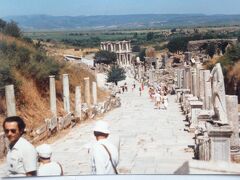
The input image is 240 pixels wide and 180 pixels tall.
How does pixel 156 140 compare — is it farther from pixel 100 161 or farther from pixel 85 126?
pixel 100 161

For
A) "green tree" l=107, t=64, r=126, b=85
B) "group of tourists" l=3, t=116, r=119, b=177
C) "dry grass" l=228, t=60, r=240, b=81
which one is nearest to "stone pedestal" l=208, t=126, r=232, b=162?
"group of tourists" l=3, t=116, r=119, b=177

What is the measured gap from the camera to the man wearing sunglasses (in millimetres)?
Answer: 5891

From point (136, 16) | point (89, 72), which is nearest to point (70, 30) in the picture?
point (136, 16)

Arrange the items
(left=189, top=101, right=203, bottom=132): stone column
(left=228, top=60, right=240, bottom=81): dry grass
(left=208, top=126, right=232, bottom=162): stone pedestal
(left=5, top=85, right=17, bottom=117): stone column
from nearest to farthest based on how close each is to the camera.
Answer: (left=208, top=126, right=232, bottom=162): stone pedestal
(left=5, top=85, right=17, bottom=117): stone column
(left=189, top=101, right=203, bottom=132): stone column
(left=228, top=60, right=240, bottom=81): dry grass

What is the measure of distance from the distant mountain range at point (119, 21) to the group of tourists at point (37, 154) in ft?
8.59

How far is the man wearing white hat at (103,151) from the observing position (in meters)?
6.10

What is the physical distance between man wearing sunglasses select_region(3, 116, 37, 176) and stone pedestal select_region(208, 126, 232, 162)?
3.63 metres

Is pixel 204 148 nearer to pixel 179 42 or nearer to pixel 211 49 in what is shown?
pixel 179 42

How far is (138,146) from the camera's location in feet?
34.8

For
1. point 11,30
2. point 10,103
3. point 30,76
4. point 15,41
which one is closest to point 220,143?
point 10,103

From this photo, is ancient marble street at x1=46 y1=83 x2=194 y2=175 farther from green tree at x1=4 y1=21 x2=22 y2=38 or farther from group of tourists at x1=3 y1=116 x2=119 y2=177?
green tree at x1=4 y1=21 x2=22 y2=38

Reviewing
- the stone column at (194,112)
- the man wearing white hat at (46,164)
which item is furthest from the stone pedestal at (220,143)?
the stone column at (194,112)

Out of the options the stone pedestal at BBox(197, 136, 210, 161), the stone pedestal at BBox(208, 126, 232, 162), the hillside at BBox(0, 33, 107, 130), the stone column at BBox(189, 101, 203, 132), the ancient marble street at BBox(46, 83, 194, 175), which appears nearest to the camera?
the ancient marble street at BBox(46, 83, 194, 175)

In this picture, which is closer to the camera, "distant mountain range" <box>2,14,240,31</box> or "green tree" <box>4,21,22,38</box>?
"distant mountain range" <box>2,14,240,31</box>
